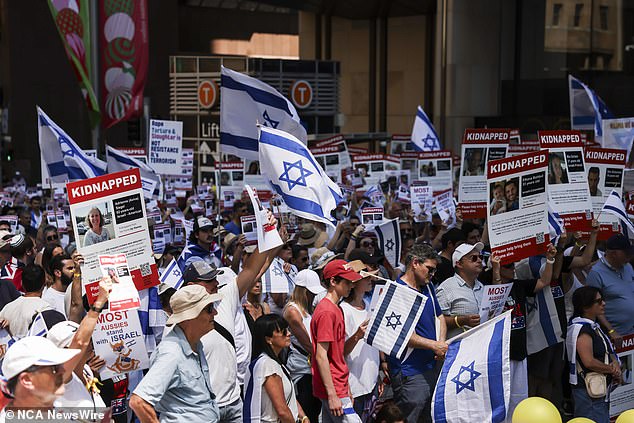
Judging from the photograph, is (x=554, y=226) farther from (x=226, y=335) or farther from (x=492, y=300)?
(x=226, y=335)

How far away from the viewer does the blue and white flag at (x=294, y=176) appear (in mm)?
8047

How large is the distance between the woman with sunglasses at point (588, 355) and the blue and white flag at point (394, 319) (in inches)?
55.5

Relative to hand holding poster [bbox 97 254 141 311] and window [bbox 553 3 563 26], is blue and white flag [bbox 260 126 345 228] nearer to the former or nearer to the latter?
hand holding poster [bbox 97 254 141 311]

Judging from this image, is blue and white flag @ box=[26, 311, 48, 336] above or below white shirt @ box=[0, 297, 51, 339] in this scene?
above

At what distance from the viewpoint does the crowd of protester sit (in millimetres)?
5219

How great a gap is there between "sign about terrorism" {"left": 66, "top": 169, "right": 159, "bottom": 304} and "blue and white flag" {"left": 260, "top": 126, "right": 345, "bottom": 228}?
3.84 ft

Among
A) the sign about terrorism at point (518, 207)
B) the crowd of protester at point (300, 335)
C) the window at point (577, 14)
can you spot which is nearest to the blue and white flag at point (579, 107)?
the crowd of protester at point (300, 335)

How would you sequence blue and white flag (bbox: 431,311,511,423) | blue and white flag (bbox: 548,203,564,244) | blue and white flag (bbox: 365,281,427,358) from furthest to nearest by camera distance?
blue and white flag (bbox: 548,203,564,244) < blue and white flag (bbox: 365,281,427,358) < blue and white flag (bbox: 431,311,511,423)

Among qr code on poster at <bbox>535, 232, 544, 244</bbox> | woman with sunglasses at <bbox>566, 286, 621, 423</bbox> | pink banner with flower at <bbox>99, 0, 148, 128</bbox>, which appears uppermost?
pink banner with flower at <bbox>99, 0, 148, 128</bbox>

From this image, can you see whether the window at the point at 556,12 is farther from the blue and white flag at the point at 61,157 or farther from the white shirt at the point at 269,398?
the white shirt at the point at 269,398

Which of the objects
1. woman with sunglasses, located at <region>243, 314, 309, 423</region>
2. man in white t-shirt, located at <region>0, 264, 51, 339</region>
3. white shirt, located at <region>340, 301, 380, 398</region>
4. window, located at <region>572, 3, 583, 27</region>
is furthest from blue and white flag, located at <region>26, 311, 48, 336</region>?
window, located at <region>572, 3, 583, 27</region>

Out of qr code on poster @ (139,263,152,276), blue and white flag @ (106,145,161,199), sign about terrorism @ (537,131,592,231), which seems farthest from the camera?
blue and white flag @ (106,145,161,199)

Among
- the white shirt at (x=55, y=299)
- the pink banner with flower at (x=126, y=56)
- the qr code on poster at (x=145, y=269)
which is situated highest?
the pink banner with flower at (x=126, y=56)

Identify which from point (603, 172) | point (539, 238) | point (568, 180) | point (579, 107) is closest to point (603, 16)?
point (579, 107)
